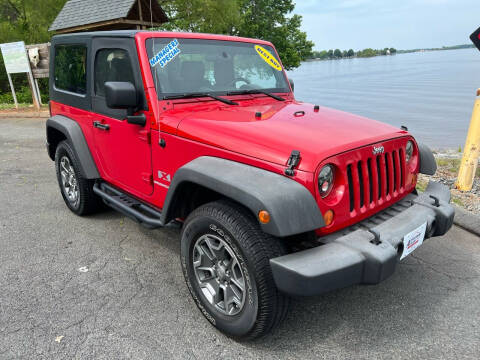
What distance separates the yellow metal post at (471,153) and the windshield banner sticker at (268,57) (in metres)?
2.44

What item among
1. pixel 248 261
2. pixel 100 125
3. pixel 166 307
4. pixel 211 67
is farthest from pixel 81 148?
pixel 248 261

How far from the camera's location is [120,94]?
2.78 meters

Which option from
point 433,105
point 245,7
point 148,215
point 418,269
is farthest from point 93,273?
point 245,7

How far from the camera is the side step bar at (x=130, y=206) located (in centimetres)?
307

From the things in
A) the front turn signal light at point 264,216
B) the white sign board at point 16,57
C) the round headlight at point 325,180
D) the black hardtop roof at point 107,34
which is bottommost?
the front turn signal light at point 264,216

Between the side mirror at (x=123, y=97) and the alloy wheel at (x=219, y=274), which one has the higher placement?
the side mirror at (x=123, y=97)

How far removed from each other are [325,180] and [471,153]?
3.41 metres

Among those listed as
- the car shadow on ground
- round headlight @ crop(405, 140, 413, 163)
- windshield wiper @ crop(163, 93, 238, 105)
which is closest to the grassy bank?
the car shadow on ground

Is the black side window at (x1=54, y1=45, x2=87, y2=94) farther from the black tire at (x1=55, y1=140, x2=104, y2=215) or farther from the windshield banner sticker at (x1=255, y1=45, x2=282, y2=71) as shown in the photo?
the windshield banner sticker at (x1=255, y1=45, x2=282, y2=71)

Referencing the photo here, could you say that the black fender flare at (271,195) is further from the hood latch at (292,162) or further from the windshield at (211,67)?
the windshield at (211,67)

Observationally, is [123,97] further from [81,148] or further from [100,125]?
[81,148]

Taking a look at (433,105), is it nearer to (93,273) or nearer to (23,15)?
(93,273)

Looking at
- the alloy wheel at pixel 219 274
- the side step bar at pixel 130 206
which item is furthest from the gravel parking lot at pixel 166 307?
the side step bar at pixel 130 206

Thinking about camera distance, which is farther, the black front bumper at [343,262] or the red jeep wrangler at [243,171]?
the red jeep wrangler at [243,171]
